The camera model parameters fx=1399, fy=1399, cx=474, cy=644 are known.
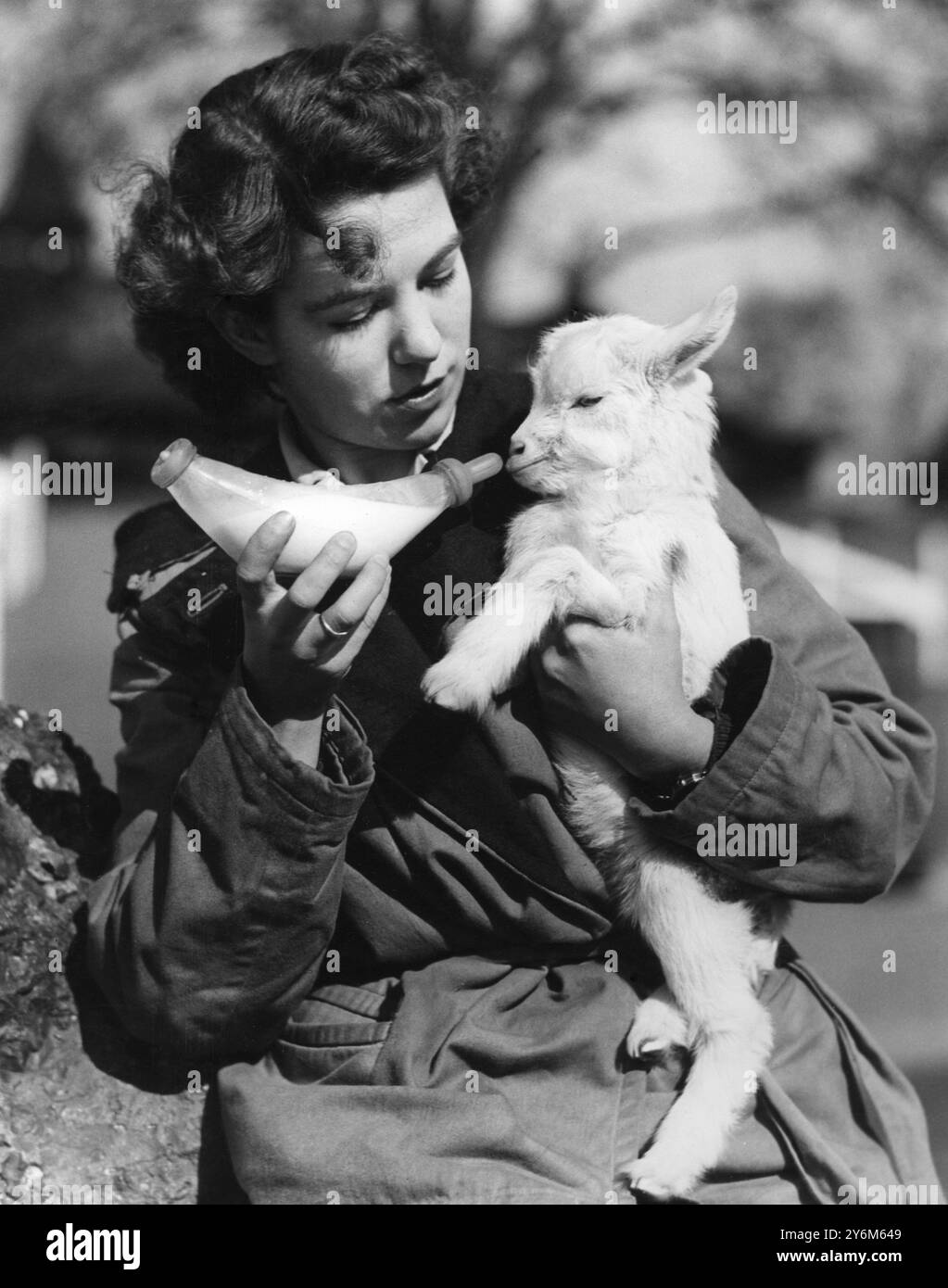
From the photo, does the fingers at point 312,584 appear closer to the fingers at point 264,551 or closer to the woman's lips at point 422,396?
the fingers at point 264,551

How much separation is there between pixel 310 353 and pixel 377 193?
0.94 feet

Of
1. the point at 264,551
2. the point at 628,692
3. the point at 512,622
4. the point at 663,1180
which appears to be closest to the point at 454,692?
the point at 512,622

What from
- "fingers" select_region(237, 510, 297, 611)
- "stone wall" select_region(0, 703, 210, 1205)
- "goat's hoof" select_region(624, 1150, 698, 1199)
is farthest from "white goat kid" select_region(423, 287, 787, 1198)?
"stone wall" select_region(0, 703, 210, 1205)

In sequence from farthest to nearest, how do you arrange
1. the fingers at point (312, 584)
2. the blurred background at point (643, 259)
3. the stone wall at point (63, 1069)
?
the blurred background at point (643, 259) < the stone wall at point (63, 1069) < the fingers at point (312, 584)

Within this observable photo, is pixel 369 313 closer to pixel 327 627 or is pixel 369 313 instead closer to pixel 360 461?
pixel 360 461

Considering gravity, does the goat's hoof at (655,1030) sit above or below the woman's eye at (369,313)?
below

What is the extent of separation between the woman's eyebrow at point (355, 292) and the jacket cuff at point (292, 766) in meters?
0.65

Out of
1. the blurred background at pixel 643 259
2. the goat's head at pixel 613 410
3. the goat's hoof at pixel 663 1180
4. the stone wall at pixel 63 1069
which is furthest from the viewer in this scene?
the blurred background at pixel 643 259

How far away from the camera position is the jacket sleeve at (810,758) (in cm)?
211

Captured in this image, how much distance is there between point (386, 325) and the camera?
2.30m

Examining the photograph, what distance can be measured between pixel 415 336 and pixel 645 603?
1.87ft

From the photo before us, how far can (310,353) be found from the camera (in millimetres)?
2398

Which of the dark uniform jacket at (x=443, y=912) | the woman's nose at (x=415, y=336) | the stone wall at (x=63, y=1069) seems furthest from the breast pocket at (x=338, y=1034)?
the woman's nose at (x=415, y=336)
